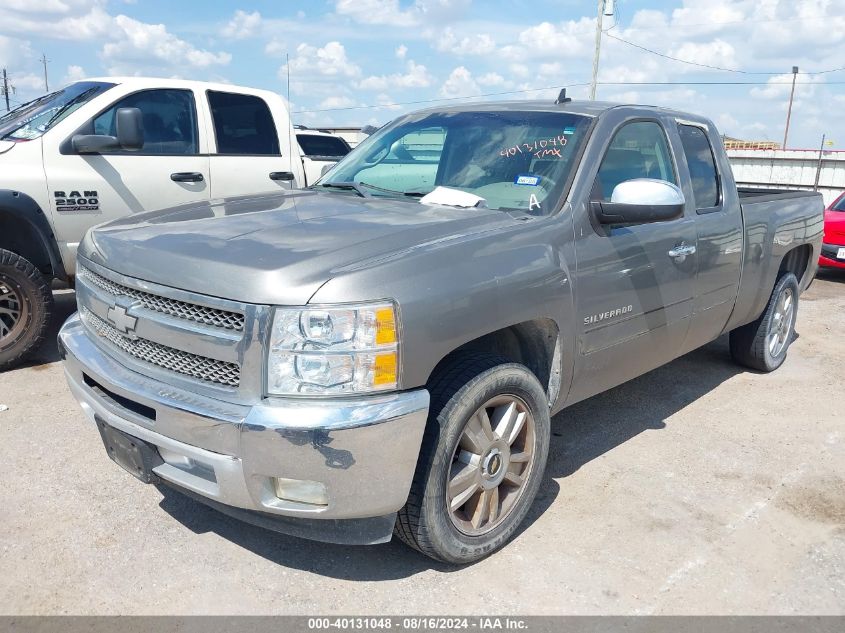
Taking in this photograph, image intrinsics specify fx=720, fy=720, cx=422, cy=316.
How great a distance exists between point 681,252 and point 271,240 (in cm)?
230

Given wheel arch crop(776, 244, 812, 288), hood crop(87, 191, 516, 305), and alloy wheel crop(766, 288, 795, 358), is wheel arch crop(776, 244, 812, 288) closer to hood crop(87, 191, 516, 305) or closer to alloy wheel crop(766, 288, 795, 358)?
alloy wheel crop(766, 288, 795, 358)

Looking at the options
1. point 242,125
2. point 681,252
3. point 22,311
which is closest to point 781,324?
point 681,252

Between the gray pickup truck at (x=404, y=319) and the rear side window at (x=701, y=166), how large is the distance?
0.42 feet

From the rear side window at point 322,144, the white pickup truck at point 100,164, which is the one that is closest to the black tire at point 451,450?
the white pickup truck at point 100,164

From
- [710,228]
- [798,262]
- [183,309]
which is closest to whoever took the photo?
[183,309]

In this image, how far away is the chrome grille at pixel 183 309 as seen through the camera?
2.46m

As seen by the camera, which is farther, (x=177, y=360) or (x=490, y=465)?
(x=490, y=465)

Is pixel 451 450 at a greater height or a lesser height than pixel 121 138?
lesser

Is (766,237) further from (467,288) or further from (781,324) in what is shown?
(467,288)

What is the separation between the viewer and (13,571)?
286cm

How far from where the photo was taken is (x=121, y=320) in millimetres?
2799

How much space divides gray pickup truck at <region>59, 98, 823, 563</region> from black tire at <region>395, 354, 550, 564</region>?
0.01 meters

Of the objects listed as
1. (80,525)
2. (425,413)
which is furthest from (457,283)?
(80,525)

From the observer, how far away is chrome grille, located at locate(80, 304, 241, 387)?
249 centimetres
